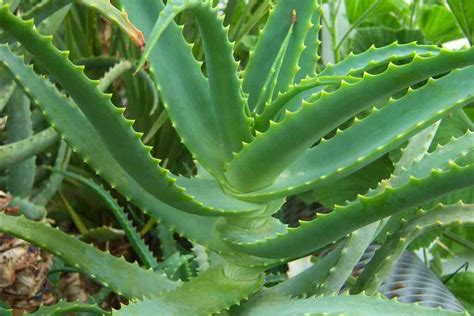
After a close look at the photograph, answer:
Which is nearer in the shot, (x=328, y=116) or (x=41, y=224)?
(x=328, y=116)

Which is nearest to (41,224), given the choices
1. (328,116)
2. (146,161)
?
(146,161)

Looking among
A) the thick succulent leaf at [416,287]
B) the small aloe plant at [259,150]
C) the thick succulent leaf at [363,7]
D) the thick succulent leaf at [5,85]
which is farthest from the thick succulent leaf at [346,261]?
the thick succulent leaf at [363,7]

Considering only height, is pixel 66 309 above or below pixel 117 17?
below

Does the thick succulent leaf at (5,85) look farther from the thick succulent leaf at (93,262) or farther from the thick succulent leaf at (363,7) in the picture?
the thick succulent leaf at (363,7)

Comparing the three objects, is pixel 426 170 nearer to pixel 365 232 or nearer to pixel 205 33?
pixel 365 232

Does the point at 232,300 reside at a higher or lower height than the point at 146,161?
lower

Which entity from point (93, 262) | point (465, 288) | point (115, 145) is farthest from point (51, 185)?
point (465, 288)

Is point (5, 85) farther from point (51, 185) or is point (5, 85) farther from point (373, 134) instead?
point (373, 134)
